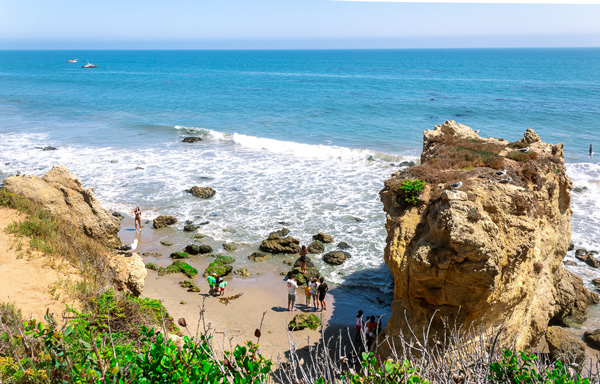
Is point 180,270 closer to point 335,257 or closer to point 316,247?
point 316,247

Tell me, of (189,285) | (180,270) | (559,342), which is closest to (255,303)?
(189,285)

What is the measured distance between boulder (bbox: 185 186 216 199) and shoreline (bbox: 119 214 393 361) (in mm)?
6158

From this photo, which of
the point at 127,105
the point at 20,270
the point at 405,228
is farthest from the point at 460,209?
the point at 127,105

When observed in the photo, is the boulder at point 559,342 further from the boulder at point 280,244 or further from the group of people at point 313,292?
the boulder at point 280,244

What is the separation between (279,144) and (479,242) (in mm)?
29559

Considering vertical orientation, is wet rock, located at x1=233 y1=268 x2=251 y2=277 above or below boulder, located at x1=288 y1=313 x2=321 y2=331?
above

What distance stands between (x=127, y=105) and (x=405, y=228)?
178ft

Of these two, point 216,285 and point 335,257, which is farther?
point 335,257

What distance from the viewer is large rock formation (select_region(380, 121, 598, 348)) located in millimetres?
9086

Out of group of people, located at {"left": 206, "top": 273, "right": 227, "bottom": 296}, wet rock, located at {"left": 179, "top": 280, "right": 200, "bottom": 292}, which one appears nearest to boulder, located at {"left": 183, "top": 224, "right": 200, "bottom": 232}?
wet rock, located at {"left": 179, "top": 280, "right": 200, "bottom": 292}

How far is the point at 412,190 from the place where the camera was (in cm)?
1070

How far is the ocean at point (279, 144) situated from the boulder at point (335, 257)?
0.31 metres

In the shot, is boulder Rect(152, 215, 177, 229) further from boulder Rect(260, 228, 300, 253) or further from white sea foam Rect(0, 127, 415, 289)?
boulder Rect(260, 228, 300, 253)

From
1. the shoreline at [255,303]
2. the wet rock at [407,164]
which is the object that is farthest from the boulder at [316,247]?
the wet rock at [407,164]
